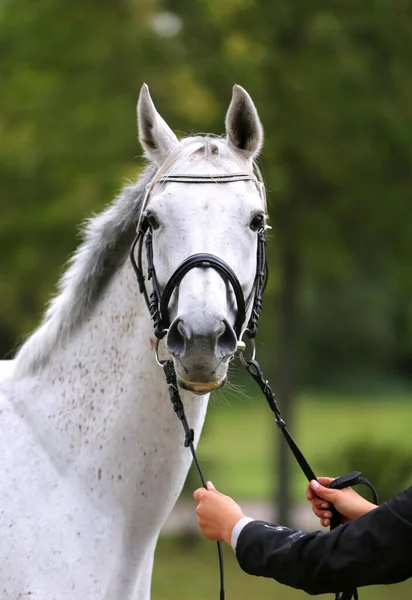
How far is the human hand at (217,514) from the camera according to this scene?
276 centimetres

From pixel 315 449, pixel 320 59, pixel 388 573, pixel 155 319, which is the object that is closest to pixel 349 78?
pixel 320 59

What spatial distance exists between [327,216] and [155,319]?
7206mm

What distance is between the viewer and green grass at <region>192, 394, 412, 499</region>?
13500 millimetres

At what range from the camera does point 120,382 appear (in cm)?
326

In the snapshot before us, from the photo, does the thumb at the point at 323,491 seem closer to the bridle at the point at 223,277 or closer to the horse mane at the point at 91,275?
the bridle at the point at 223,277

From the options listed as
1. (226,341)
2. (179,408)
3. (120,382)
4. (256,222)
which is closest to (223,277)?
(226,341)

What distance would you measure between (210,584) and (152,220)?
684 cm

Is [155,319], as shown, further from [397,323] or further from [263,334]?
[397,323]

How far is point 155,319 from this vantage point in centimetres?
301

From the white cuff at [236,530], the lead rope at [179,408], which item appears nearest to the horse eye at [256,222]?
the lead rope at [179,408]

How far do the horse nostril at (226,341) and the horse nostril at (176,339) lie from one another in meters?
0.11

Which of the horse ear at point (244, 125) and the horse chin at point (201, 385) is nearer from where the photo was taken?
the horse chin at point (201, 385)

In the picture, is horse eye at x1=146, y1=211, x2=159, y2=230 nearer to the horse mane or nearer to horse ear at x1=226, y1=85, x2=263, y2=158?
the horse mane

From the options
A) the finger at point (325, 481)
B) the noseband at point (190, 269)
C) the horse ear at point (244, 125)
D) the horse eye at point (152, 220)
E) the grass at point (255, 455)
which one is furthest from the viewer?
the grass at point (255, 455)
